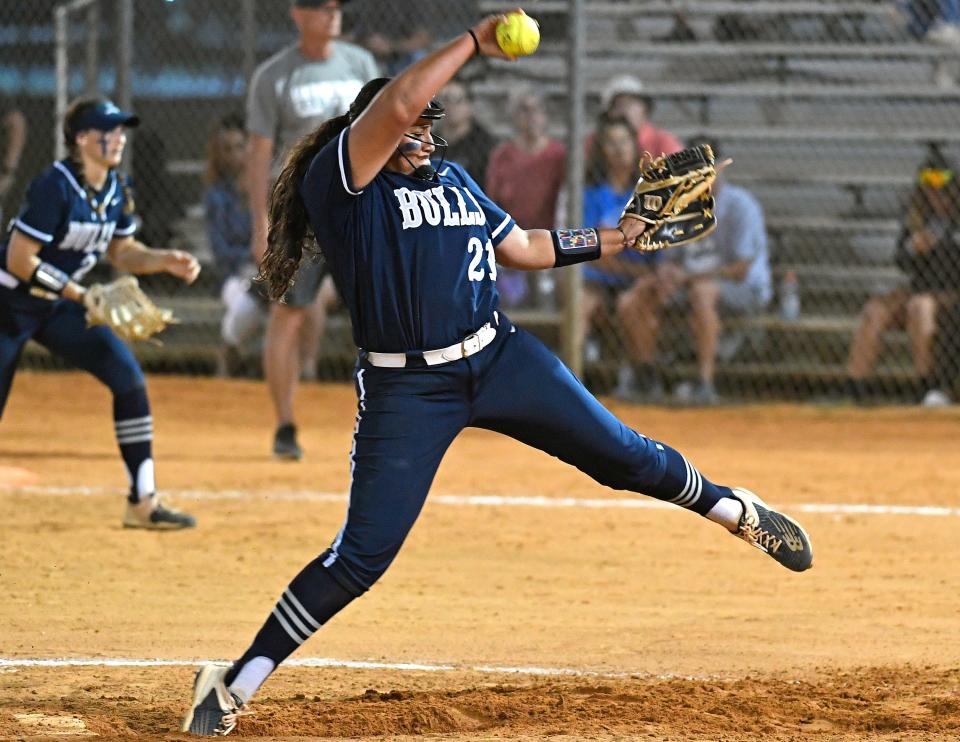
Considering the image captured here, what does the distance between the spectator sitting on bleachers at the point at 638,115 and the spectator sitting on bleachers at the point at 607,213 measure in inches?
4.4

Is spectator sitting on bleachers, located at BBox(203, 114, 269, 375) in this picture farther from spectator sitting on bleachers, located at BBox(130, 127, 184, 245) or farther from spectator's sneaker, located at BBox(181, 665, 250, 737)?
spectator's sneaker, located at BBox(181, 665, 250, 737)

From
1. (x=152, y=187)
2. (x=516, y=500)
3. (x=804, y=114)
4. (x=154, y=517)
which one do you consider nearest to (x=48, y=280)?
(x=154, y=517)

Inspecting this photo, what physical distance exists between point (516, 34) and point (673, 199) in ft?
3.68

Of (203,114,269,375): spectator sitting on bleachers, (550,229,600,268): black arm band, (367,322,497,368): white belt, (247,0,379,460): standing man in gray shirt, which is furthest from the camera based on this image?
(203,114,269,375): spectator sitting on bleachers

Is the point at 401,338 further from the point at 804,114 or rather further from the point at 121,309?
the point at 804,114

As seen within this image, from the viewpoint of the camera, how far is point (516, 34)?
4074mm

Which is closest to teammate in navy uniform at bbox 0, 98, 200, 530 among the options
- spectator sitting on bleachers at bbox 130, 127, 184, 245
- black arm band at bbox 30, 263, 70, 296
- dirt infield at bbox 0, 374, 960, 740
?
black arm band at bbox 30, 263, 70, 296

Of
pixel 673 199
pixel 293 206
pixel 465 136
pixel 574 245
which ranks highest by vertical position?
pixel 293 206

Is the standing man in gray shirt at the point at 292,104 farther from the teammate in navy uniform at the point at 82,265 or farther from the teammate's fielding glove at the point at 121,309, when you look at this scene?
the teammate's fielding glove at the point at 121,309

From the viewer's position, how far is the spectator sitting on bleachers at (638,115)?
39.7 ft

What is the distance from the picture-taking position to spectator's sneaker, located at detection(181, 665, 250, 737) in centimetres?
423

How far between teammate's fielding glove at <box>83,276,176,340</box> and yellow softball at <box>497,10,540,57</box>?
351 centimetres

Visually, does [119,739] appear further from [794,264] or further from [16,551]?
[794,264]

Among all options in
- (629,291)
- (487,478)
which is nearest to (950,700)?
(487,478)
